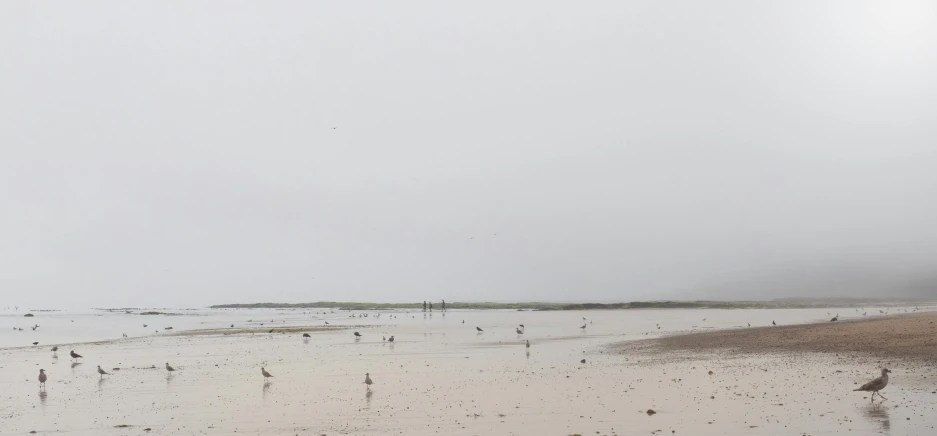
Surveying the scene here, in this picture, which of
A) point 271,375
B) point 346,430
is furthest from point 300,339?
point 346,430

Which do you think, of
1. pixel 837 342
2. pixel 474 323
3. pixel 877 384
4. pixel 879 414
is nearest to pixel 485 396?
pixel 879 414

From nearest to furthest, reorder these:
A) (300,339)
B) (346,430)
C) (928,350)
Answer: (346,430) < (928,350) < (300,339)

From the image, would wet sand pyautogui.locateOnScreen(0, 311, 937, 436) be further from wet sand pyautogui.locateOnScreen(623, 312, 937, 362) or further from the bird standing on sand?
wet sand pyautogui.locateOnScreen(623, 312, 937, 362)

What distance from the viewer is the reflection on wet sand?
12.7 metres

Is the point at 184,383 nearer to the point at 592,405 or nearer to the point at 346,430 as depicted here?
the point at 346,430

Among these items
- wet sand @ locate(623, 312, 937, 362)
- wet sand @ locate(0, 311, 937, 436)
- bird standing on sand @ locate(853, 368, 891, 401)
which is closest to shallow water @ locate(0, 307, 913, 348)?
wet sand @ locate(623, 312, 937, 362)

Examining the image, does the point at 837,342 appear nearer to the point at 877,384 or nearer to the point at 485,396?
the point at 877,384

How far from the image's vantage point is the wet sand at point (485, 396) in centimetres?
1402

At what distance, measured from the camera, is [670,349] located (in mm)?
31609

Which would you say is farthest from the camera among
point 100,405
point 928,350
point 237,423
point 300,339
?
point 300,339

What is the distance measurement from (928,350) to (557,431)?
56.0 ft

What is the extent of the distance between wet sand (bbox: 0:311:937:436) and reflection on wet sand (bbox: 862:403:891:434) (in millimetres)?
49

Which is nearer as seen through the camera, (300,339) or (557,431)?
(557,431)

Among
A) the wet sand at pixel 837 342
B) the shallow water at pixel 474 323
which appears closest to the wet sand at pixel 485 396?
the wet sand at pixel 837 342
